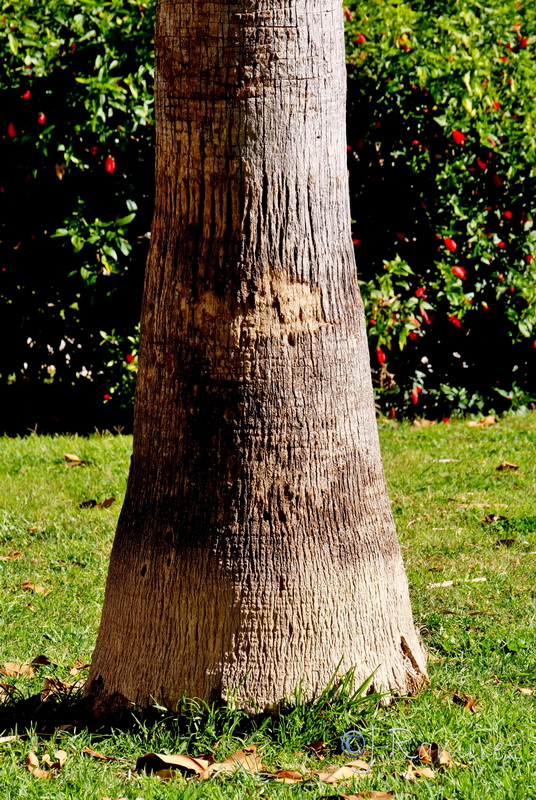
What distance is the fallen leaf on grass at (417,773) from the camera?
3.08m

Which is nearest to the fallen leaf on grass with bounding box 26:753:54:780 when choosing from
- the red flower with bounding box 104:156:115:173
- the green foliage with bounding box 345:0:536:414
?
the red flower with bounding box 104:156:115:173

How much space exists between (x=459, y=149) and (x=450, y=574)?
3.87m

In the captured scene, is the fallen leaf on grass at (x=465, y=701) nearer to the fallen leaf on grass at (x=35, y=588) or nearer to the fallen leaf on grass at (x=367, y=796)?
the fallen leaf on grass at (x=367, y=796)

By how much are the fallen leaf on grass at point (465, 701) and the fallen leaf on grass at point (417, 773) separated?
43 centimetres

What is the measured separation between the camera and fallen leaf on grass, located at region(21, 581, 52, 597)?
478 centimetres

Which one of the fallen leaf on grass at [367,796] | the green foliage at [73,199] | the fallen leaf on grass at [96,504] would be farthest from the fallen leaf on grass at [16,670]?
the green foliage at [73,199]

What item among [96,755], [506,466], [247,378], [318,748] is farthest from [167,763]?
[506,466]

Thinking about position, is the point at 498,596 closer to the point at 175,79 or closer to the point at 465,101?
the point at 175,79

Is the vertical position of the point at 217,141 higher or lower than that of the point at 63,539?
higher

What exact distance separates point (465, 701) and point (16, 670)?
5.68 ft

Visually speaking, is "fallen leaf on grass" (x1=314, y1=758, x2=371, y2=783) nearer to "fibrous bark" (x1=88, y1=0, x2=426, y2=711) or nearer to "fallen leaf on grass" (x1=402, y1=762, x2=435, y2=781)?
"fallen leaf on grass" (x1=402, y1=762, x2=435, y2=781)

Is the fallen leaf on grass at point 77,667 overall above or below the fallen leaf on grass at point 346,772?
below

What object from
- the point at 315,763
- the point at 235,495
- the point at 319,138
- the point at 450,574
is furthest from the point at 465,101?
the point at 315,763

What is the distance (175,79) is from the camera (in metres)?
3.23
